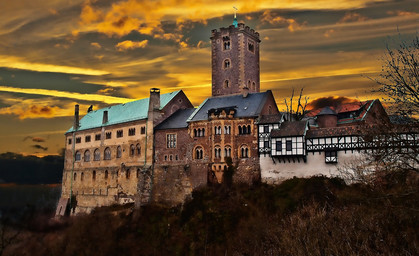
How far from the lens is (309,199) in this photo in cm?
4847

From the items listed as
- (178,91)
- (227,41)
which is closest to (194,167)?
(178,91)

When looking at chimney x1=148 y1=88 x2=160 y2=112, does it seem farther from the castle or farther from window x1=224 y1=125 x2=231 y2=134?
window x1=224 y1=125 x2=231 y2=134

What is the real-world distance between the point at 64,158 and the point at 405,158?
69185 millimetres

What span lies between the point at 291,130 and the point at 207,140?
1092 cm

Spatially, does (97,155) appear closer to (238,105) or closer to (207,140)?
(207,140)

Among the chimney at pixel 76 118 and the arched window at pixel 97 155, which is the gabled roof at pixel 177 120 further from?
the chimney at pixel 76 118

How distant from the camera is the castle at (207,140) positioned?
5291 cm

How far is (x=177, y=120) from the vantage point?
211ft

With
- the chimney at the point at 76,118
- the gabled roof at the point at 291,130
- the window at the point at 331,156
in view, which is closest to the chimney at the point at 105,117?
the chimney at the point at 76,118

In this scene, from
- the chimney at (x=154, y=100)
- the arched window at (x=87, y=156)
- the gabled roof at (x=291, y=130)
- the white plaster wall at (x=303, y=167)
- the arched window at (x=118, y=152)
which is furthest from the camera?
the arched window at (x=87, y=156)

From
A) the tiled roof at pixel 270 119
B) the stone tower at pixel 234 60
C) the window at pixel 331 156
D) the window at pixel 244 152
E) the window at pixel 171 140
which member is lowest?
the window at pixel 331 156

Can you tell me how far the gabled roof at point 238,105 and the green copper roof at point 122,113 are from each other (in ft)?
23.1

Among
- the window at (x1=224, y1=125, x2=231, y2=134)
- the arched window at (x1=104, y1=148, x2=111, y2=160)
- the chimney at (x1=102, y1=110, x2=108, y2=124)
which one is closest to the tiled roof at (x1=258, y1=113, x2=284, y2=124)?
the window at (x1=224, y1=125, x2=231, y2=134)

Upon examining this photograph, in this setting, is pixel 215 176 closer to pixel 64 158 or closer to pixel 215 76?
pixel 215 76
